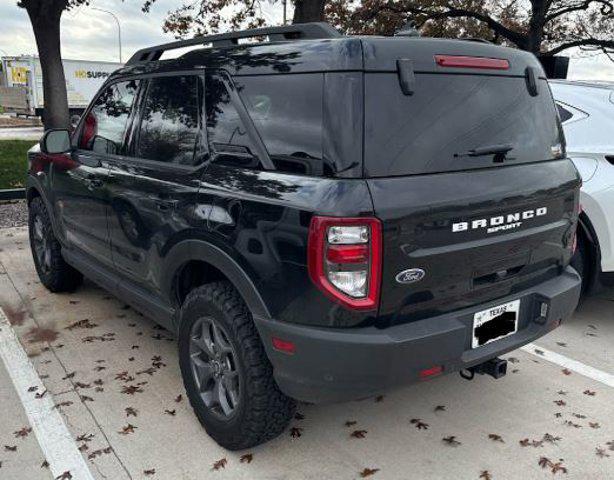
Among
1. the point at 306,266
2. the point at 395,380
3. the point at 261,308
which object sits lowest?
the point at 395,380

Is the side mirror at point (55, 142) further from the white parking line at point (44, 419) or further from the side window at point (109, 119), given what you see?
the white parking line at point (44, 419)

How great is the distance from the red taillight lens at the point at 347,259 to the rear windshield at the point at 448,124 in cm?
24

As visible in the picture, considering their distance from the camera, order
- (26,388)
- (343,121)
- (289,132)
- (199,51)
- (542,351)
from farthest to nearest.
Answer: (542,351), (26,388), (199,51), (289,132), (343,121)

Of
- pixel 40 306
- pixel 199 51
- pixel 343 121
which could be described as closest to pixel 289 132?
pixel 343 121

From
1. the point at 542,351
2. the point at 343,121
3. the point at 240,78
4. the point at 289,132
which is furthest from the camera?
the point at 542,351

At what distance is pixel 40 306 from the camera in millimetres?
4742

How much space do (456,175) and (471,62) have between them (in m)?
0.54

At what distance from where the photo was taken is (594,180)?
420 cm

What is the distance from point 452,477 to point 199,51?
8.17 ft

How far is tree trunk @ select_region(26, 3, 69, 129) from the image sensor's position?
11023mm

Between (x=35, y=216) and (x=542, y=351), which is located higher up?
(x=35, y=216)

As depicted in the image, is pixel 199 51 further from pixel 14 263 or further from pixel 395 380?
pixel 14 263

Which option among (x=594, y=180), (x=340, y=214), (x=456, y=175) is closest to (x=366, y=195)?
(x=340, y=214)

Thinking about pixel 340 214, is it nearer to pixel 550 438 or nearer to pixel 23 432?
pixel 550 438
